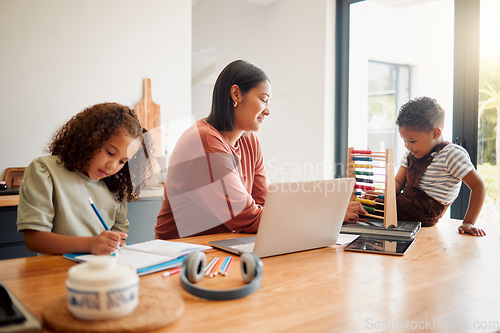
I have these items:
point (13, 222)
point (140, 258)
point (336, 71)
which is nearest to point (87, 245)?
point (140, 258)

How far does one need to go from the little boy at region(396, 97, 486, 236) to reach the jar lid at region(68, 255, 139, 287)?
1.43 metres

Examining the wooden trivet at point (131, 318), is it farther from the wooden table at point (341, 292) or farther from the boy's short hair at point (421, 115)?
the boy's short hair at point (421, 115)

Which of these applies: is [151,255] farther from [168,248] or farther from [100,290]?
[100,290]

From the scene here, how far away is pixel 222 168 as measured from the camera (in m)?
1.65

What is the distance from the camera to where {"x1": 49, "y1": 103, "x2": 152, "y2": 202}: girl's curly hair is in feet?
4.79

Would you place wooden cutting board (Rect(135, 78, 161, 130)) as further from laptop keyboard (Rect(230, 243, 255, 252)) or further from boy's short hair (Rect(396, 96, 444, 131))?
laptop keyboard (Rect(230, 243, 255, 252))

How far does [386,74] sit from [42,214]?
330 cm

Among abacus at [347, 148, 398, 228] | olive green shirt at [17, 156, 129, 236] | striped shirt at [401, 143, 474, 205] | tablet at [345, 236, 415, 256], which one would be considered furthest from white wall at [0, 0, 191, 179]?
tablet at [345, 236, 415, 256]

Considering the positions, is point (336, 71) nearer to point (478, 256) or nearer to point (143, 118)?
point (143, 118)

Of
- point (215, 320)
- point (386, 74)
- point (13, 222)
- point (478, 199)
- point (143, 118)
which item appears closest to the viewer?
point (215, 320)

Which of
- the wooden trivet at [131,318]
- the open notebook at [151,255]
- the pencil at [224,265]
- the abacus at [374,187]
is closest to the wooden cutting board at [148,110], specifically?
the abacus at [374,187]

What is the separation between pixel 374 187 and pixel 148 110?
1.90m

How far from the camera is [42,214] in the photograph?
1339 mm

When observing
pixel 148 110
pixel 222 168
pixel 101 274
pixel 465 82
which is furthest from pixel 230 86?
pixel 465 82
